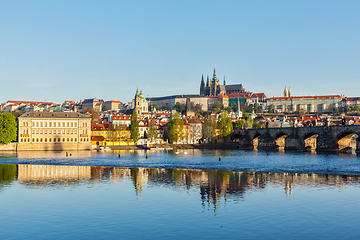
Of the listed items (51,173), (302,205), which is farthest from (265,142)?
(302,205)

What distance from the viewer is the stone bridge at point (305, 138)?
83.0 metres

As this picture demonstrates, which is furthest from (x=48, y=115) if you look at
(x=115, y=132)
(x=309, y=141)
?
(x=309, y=141)

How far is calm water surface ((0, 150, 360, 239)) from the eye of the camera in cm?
2052

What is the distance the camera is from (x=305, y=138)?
94.6m

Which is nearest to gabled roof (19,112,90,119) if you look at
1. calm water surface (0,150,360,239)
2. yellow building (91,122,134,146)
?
yellow building (91,122,134,146)

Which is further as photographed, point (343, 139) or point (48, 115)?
point (48, 115)

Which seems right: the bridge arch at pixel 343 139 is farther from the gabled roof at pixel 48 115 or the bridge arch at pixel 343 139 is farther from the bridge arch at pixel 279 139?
the gabled roof at pixel 48 115

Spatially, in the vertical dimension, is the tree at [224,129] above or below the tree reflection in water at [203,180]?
above

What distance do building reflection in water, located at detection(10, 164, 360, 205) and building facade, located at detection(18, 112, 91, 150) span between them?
53.4m

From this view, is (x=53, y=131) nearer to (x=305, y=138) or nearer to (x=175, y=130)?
(x=175, y=130)

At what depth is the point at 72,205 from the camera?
26.8 meters

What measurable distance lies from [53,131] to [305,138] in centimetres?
5883

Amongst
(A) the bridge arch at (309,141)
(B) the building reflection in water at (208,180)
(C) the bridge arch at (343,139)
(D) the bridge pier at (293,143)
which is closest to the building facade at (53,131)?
(D) the bridge pier at (293,143)

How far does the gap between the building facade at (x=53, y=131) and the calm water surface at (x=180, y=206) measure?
6019 cm
